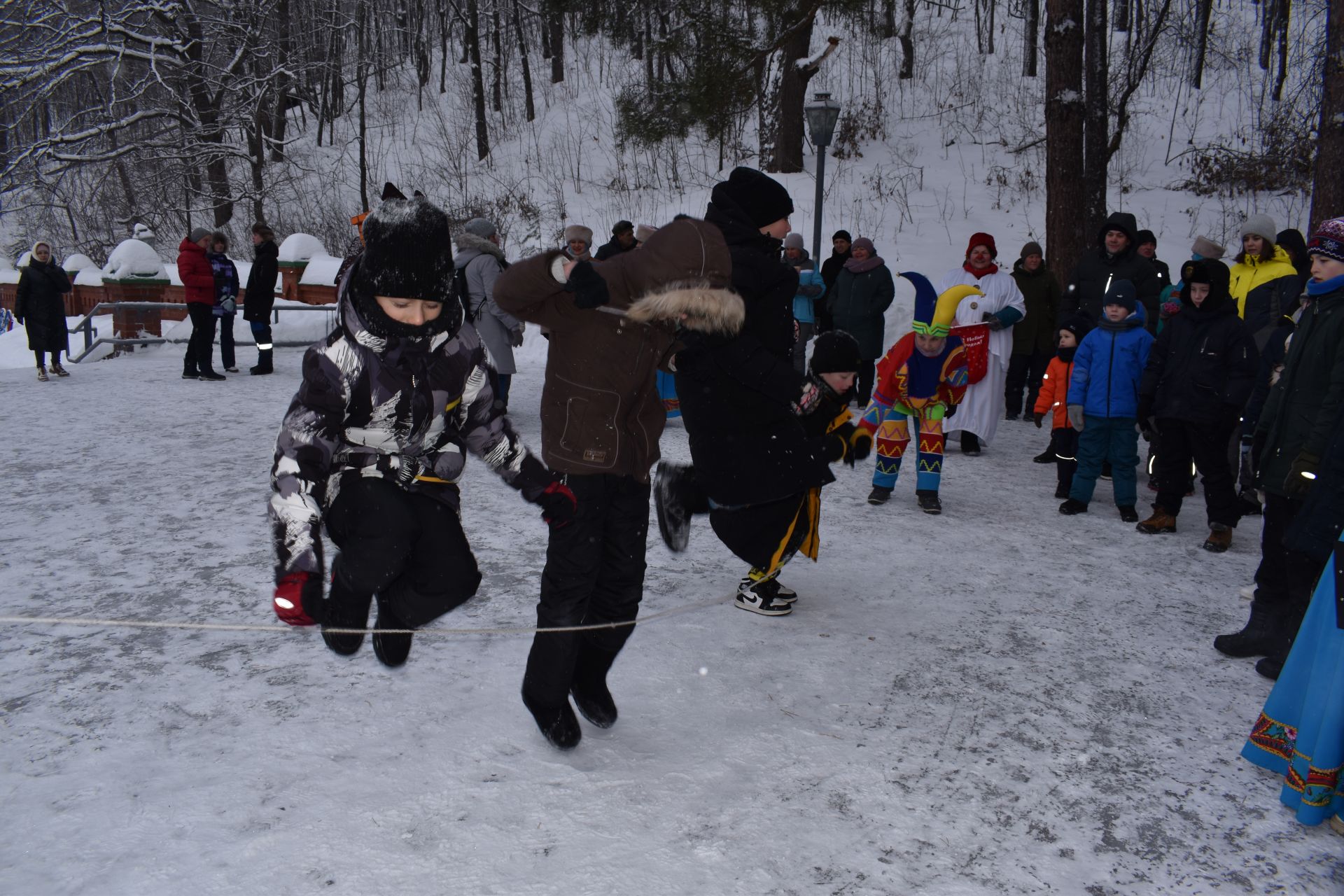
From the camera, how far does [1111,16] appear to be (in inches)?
1300

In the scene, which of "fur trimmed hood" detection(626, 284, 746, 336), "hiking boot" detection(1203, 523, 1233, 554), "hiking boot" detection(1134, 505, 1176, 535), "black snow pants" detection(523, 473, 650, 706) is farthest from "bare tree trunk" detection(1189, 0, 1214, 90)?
"black snow pants" detection(523, 473, 650, 706)

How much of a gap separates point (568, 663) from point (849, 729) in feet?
3.40

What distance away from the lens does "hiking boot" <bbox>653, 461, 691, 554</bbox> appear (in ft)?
14.4

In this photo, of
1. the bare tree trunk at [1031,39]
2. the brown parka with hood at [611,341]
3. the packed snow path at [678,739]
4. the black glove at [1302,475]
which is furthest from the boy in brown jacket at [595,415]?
the bare tree trunk at [1031,39]

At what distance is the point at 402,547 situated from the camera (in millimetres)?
2885

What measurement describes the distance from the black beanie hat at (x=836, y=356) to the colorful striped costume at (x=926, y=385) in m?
2.06

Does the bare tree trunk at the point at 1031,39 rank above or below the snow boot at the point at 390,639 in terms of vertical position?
above

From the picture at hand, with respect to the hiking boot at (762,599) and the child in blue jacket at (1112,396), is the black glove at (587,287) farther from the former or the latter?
the child in blue jacket at (1112,396)

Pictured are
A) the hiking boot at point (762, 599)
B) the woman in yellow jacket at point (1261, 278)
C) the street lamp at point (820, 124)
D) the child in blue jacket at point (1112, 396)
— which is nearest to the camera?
the hiking boot at point (762, 599)

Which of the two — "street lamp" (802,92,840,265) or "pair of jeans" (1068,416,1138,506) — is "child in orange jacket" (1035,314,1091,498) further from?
"street lamp" (802,92,840,265)

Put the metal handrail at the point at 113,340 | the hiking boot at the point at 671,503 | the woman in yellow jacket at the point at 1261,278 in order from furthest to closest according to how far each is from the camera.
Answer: the metal handrail at the point at 113,340 < the woman in yellow jacket at the point at 1261,278 < the hiking boot at the point at 671,503

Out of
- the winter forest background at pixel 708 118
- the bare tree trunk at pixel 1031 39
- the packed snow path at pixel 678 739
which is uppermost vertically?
the bare tree trunk at pixel 1031 39

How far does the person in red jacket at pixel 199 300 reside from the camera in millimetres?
11711

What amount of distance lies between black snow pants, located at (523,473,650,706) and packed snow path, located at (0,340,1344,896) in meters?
0.30
